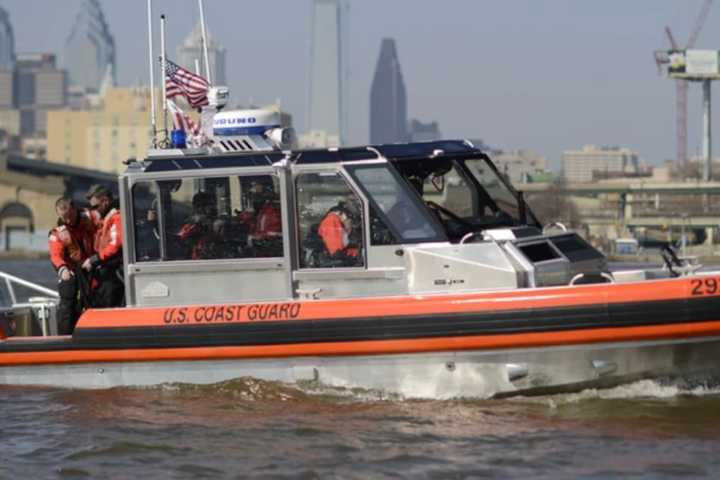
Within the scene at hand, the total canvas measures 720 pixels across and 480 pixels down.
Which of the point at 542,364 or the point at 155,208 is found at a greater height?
the point at 155,208

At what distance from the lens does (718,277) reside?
11219 millimetres

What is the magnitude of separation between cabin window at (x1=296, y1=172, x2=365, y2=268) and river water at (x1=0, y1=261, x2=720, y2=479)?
1034 millimetres

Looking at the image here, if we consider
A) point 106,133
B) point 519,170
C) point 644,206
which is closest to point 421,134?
point 519,170

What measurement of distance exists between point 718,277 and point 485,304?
1.73 metres

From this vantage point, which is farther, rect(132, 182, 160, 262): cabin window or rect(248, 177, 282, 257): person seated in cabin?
rect(132, 182, 160, 262): cabin window

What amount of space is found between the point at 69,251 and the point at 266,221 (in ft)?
6.56

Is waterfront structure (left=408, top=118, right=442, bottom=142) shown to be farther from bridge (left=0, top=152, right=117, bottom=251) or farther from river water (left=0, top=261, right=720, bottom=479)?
bridge (left=0, top=152, right=117, bottom=251)

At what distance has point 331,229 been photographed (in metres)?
12.1

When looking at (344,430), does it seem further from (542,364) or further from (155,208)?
(155,208)

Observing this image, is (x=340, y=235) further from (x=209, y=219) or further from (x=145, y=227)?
(x=145, y=227)

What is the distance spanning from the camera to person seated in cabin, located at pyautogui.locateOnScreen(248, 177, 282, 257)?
1225 centimetres

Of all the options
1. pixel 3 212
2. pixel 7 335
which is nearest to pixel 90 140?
pixel 3 212

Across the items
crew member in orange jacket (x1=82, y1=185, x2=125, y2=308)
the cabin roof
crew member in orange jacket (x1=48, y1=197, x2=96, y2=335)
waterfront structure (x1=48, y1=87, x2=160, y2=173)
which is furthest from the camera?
waterfront structure (x1=48, y1=87, x2=160, y2=173)

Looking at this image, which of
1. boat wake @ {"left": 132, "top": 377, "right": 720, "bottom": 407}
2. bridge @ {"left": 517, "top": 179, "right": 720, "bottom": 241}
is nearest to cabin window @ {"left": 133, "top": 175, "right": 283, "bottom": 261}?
boat wake @ {"left": 132, "top": 377, "right": 720, "bottom": 407}
